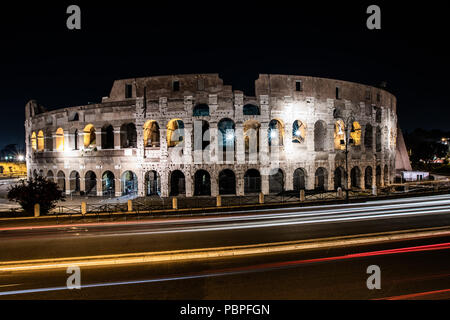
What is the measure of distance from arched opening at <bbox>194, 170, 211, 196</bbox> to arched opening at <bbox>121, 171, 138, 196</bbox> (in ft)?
20.2

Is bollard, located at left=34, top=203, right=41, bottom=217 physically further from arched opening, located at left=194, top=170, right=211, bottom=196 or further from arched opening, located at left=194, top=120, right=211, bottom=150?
arched opening, located at left=194, top=170, right=211, bottom=196

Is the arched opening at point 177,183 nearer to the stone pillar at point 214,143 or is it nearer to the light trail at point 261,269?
the stone pillar at point 214,143

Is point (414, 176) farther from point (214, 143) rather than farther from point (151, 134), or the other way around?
point (151, 134)

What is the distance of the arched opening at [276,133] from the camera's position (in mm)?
23384

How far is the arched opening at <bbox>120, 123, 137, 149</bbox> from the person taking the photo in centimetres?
2411

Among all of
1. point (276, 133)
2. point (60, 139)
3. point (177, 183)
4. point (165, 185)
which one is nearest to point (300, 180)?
point (276, 133)

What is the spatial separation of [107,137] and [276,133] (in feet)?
57.8

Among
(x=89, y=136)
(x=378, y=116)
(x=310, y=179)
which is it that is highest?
(x=378, y=116)

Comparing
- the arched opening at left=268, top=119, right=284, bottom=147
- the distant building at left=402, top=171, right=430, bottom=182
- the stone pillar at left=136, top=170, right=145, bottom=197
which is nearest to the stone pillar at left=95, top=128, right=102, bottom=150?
the stone pillar at left=136, top=170, right=145, bottom=197

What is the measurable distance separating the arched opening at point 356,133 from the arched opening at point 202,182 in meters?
16.7

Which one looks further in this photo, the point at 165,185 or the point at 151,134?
the point at 151,134

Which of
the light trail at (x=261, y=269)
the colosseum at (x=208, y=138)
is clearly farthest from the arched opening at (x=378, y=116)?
the light trail at (x=261, y=269)

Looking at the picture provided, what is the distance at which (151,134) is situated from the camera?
82.5ft
